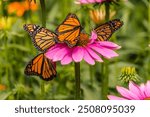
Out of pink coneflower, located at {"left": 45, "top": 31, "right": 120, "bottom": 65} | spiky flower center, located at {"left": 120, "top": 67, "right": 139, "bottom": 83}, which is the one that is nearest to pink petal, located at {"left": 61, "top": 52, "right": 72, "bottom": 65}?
pink coneflower, located at {"left": 45, "top": 31, "right": 120, "bottom": 65}

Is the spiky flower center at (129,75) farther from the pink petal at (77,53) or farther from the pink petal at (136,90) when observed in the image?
the pink petal at (77,53)

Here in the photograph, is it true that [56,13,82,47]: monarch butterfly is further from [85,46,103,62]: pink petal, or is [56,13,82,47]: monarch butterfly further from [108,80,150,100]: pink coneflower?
[108,80,150,100]: pink coneflower

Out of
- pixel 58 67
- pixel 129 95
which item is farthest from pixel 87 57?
pixel 58 67

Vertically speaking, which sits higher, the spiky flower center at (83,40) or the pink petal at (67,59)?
the spiky flower center at (83,40)

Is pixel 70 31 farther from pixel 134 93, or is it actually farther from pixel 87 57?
pixel 134 93

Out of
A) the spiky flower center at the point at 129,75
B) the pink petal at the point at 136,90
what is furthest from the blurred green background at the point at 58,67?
the pink petal at the point at 136,90
